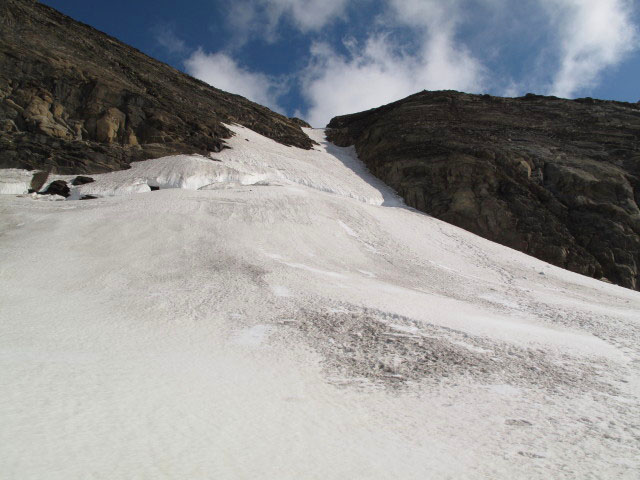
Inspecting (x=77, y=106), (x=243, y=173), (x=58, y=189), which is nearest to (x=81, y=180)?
(x=58, y=189)

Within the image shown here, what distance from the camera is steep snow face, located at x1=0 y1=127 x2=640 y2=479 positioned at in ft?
11.0

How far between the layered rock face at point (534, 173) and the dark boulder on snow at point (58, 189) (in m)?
21.8

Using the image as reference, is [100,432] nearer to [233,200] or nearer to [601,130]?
[233,200]

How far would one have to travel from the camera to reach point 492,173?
26.6 m

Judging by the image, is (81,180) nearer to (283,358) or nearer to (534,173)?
(283,358)

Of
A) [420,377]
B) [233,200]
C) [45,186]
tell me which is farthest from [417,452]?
[45,186]

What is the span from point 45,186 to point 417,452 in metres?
21.1

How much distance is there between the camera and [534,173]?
26469mm

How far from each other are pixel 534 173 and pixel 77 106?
99.8ft

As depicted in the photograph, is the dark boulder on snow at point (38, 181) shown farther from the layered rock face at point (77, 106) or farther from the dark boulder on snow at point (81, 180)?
the dark boulder on snow at point (81, 180)

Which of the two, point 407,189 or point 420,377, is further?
point 407,189

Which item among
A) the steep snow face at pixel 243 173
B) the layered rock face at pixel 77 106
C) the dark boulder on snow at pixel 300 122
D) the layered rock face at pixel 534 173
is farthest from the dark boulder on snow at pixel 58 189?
the dark boulder on snow at pixel 300 122

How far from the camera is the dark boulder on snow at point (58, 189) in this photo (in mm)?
17781

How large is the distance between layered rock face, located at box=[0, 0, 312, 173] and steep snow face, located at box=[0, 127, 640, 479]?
Answer: 20.1ft
